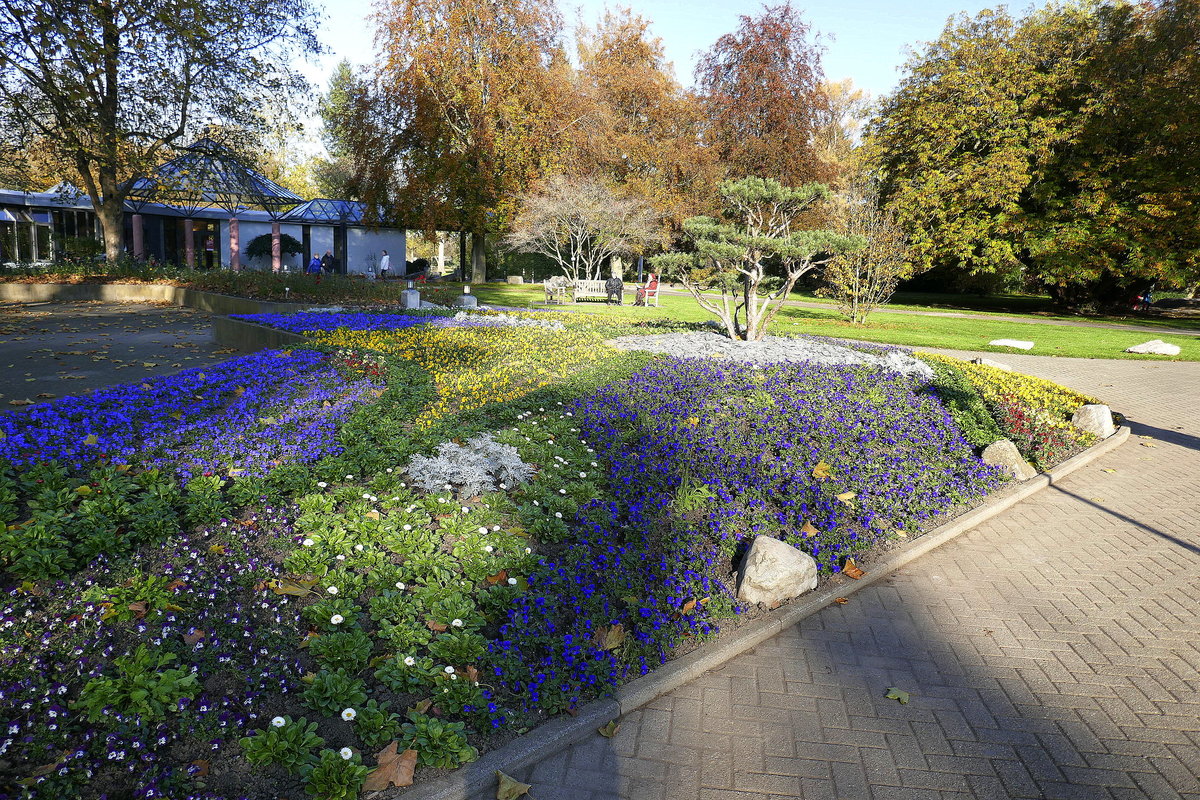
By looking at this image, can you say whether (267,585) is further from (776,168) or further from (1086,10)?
(1086,10)

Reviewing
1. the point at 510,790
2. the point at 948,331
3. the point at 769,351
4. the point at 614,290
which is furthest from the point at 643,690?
the point at 948,331

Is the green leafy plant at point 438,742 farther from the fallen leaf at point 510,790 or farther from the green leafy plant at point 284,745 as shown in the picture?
the green leafy plant at point 284,745

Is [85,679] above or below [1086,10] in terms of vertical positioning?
below

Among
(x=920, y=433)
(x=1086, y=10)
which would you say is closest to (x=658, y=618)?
(x=920, y=433)

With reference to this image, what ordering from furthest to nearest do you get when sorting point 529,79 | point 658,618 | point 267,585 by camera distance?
point 529,79 → point 658,618 → point 267,585

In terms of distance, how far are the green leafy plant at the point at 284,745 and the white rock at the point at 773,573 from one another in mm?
2352

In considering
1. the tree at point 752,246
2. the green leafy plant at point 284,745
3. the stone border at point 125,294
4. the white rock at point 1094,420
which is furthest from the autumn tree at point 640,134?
the green leafy plant at point 284,745

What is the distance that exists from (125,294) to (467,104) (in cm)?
1559

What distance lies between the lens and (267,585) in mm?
3221

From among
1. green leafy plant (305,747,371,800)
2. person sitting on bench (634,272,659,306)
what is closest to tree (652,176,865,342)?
green leafy plant (305,747,371,800)

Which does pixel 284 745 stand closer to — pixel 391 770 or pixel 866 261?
pixel 391 770

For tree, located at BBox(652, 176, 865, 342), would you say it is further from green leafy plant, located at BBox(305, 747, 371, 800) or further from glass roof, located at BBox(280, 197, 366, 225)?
glass roof, located at BBox(280, 197, 366, 225)

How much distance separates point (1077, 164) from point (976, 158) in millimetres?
3650

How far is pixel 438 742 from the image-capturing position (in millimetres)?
2527
